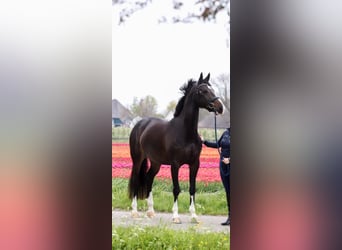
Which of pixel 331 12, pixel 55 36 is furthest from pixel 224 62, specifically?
pixel 55 36

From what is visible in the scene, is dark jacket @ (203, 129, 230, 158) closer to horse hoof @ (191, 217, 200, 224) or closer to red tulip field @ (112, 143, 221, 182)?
red tulip field @ (112, 143, 221, 182)

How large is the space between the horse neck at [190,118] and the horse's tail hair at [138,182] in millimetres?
301

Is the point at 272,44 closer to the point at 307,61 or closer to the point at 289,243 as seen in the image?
the point at 307,61

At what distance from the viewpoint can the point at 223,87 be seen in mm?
2254

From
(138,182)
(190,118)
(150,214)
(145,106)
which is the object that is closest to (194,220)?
(150,214)

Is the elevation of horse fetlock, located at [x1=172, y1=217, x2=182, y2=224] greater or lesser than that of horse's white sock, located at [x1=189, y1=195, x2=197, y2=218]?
lesser

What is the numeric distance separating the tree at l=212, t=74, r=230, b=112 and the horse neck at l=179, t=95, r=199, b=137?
0.15 meters

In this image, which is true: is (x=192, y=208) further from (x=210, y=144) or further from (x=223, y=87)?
(x=223, y=87)

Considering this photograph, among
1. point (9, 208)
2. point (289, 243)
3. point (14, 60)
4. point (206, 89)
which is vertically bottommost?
point (289, 243)

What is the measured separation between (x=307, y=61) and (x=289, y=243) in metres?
0.91

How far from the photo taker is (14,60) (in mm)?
2197

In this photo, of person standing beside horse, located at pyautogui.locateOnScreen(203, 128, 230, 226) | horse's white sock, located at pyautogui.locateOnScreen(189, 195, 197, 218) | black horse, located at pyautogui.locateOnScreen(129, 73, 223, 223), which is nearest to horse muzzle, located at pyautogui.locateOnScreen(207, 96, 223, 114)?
black horse, located at pyautogui.locateOnScreen(129, 73, 223, 223)

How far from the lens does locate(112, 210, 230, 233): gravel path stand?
2271 mm

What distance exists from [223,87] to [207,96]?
0.33 ft
